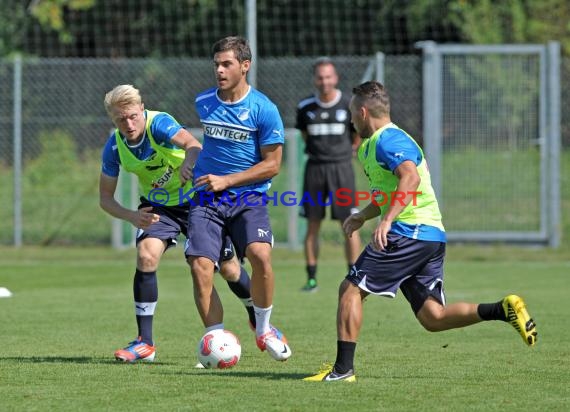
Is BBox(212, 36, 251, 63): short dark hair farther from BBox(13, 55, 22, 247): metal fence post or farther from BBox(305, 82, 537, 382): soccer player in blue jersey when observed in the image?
BBox(13, 55, 22, 247): metal fence post

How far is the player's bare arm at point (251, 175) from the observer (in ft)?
24.2

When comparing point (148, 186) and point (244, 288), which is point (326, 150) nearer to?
point (244, 288)

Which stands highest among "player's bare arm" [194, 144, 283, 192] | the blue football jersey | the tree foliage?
the tree foliage

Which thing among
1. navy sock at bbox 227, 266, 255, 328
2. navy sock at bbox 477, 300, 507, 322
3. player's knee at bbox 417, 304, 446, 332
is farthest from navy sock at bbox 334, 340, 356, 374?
navy sock at bbox 227, 266, 255, 328

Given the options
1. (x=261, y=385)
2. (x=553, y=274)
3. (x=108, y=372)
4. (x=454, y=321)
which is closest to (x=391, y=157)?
(x=454, y=321)

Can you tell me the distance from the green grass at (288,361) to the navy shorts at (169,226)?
784 millimetres

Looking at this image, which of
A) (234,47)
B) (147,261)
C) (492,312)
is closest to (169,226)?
(147,261)

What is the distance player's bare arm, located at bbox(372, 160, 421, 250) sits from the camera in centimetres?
657

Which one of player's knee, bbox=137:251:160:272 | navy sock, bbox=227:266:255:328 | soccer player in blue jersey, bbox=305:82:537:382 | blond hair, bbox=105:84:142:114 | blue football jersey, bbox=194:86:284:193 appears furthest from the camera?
navy sock, bbox=227:266:255:328

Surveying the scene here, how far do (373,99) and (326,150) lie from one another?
621cm

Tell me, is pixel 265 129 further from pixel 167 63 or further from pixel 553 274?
pixel 167 63

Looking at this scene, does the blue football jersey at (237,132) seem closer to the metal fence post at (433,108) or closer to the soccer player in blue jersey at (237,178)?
the soccer player in blue jersey at (237,178)

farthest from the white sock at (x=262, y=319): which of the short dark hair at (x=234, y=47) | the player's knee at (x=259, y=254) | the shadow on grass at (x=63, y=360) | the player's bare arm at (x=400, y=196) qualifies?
the short dark hair at (x=234, y=47)

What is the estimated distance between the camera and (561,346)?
328 inches
